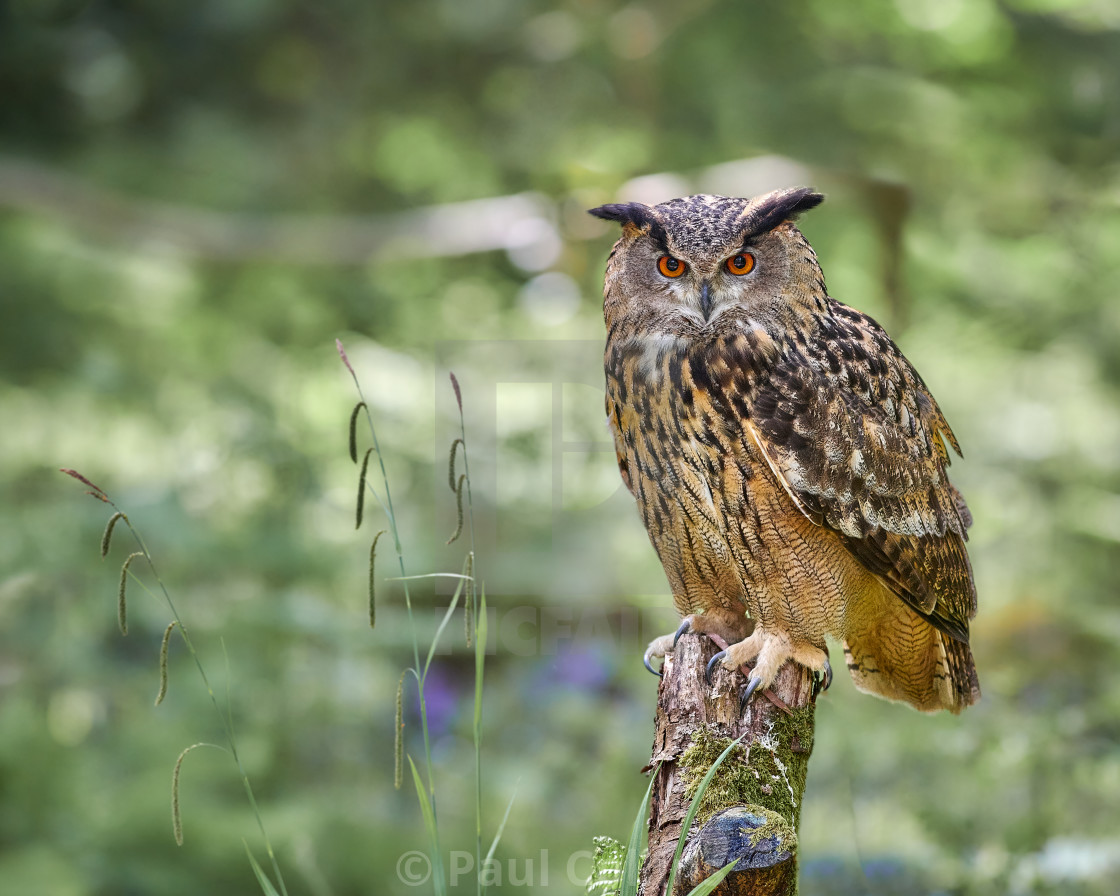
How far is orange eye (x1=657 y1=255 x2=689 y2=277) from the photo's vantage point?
1659 mm

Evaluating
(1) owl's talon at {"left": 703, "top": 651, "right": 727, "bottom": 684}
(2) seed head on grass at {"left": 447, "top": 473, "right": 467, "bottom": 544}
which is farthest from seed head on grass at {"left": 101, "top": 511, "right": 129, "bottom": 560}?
(1) owl's talon at {"left": 703, "top": 651, "right": 727, "bottom": 684}

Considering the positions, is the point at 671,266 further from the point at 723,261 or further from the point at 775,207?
the point at 775,207

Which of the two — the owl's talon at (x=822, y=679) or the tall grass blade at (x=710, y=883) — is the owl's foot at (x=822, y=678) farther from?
the tall grass blade at (x=710, y=883)

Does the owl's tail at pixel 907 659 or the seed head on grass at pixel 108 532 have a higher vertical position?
the seed head on grass at pixel 108 532

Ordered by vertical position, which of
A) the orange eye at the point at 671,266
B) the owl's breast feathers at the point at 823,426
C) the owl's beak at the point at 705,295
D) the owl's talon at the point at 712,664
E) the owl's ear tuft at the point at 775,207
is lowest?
the owl's talon at the point at 712,664

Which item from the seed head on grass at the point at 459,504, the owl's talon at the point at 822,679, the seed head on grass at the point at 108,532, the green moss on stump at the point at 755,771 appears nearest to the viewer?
the seed head on grass at the point at 108,532

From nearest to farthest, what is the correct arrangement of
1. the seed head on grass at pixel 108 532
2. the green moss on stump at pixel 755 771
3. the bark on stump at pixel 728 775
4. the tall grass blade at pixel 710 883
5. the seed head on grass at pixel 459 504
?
the seed head on grass at pixel 108 532, the seed head on grass at pixel 459 504, the tall grass blade at pixel 710 883, the bark on stump at pixel 728 775, the green moss on stump at pixel 755 771

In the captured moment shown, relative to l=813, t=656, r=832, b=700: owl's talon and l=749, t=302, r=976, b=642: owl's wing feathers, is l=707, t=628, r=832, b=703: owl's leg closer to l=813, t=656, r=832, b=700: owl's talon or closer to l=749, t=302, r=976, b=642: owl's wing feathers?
l=813, t=656, r=832, b=700: owl's talon

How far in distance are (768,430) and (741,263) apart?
0.96 feet

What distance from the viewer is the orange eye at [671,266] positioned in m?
1.66

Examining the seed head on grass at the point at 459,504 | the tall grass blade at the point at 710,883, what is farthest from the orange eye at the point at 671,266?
the tall grass blade at the point at 710,883

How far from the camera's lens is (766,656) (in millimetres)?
1696

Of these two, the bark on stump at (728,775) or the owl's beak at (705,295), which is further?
the owl's beak at (705,295)

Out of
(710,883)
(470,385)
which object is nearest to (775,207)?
(710,883)
